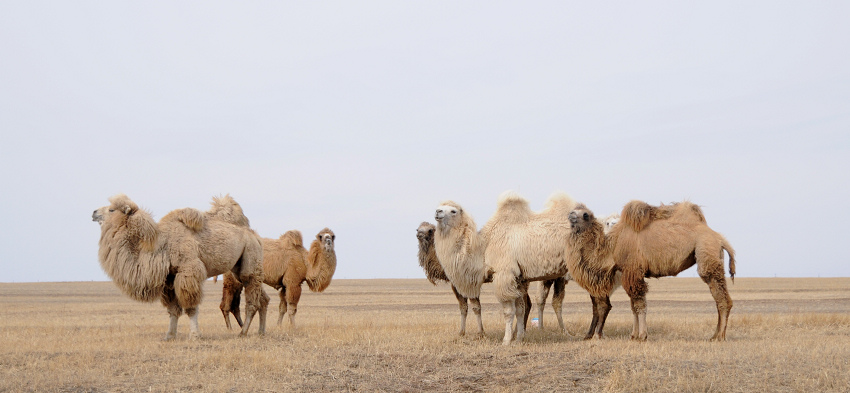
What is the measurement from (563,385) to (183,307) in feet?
26.2

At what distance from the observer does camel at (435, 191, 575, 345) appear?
12391 mm

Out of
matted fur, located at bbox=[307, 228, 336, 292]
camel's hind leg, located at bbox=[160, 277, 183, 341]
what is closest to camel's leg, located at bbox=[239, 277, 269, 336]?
camel's hind leg, located at bbox=[160, 277, 183, 341]

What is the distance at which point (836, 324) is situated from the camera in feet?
47.9

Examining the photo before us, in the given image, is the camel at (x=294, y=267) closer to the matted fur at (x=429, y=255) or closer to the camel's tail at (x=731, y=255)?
the matted fur at (x=429, y=255)

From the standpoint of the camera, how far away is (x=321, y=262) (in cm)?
1722

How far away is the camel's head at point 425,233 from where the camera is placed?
1438 cm

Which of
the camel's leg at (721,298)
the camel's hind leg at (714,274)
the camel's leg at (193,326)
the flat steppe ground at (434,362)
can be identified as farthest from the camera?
the camel's leg at (193,326)

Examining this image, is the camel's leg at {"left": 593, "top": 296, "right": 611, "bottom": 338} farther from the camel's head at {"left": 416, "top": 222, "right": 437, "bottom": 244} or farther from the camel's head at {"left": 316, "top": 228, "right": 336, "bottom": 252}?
the camel's head at {"left": 316, "top": 228, "right": 336, "bottom": 252}

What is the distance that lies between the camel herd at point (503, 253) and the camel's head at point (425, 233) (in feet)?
0.07

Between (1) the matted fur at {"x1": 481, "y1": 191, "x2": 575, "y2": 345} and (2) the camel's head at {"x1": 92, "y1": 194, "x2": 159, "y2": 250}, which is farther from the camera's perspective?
(2) the camel's head at {"x1": 92, "y1": 194, "x2": 159, "y2": 250}

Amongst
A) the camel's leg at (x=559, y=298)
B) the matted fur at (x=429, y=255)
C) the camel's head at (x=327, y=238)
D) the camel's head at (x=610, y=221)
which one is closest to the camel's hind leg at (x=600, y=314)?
the camel's leg at (x=559, y=298)

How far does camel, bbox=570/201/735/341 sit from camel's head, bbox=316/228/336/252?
22.5 ft

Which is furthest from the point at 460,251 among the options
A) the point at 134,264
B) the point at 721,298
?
the point at 134,264

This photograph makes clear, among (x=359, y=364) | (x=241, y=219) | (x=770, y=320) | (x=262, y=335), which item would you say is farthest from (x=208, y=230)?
(x=770, y=320)
